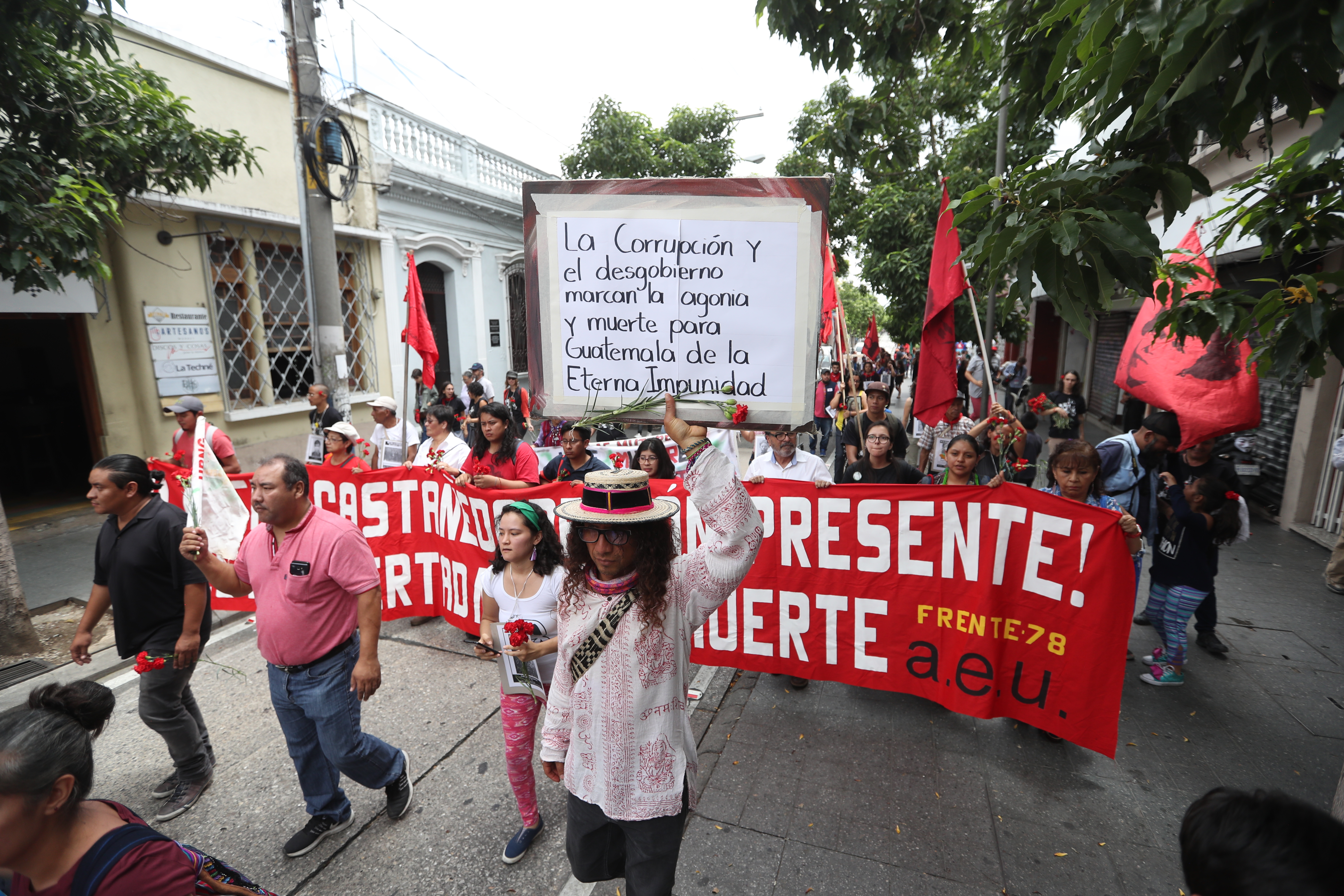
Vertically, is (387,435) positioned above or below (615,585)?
below

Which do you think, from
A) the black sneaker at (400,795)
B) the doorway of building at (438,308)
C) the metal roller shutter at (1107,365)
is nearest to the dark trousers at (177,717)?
the black sneaker at (400,795)

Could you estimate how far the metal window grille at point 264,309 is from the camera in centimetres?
1070

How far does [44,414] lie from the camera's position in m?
10.8

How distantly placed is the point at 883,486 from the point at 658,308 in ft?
6.96

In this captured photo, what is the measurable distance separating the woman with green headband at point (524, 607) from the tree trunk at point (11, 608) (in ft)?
14.5

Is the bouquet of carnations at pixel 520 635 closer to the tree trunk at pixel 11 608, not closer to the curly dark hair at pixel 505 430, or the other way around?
the curly dark hair at pixel 505 430

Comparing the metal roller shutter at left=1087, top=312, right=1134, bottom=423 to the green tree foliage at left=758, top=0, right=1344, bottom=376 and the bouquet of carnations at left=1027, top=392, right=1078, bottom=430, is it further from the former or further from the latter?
the green tree foliage at left=758, top=0, right=1344, bottom=376

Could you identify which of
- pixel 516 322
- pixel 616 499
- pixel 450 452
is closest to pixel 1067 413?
pixel 450 452

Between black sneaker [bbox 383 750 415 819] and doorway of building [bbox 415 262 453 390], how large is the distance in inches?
504

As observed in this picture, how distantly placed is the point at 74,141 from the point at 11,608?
15.6ft

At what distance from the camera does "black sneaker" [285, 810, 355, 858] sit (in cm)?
312

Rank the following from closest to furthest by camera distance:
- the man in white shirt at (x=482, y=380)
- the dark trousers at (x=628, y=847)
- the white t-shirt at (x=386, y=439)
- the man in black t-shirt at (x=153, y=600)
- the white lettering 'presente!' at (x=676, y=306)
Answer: the dark trousers at (x=628, y=847), the white lettering 'presente!' at (x=676, y=306), the man in black t-shirt at (x=153, y=600), the white t-shirt at (x=386, y=439), the man in white shirt at (x=482, y=380)

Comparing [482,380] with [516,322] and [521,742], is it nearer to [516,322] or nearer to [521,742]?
[516,322]

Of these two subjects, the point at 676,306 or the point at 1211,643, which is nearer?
the point at 676,306
